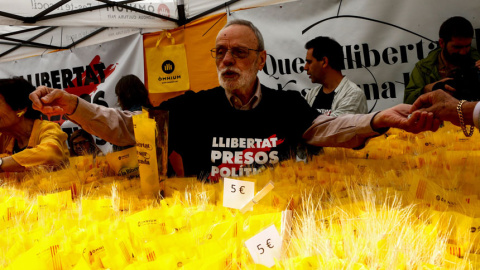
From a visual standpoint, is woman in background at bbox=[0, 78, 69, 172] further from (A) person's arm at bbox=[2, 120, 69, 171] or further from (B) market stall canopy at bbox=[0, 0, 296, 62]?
(B) market stall canopy at bbox=[0, 0, 296, 62]

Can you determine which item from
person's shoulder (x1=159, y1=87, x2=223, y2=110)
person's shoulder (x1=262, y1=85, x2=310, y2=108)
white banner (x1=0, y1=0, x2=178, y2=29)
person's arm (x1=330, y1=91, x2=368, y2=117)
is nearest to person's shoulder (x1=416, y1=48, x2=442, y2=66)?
person's arm (x1=330, y1=91, x2=368, y2=117)

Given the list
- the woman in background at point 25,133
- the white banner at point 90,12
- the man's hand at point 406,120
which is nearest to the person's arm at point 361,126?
the man's hand at point 406,120

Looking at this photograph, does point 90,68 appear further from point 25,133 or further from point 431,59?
point 431,59

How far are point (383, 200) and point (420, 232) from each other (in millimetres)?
202

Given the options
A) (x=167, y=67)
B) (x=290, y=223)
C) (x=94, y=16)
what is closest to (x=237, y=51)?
(x=290, y=223)

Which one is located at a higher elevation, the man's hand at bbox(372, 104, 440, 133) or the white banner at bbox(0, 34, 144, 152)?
the white banner at bbox(0, 34, 144, 152)

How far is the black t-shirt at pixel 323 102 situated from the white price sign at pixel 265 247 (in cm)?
249

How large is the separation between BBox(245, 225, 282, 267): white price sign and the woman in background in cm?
173

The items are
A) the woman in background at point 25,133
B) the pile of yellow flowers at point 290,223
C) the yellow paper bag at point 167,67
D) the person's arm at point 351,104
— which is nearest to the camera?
the pile of yellow flowers at point 290,223

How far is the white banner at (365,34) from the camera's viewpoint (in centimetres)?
321

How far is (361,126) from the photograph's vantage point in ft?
4.92

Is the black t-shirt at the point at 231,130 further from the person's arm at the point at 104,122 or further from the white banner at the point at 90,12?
the white banner at the point at 90,12

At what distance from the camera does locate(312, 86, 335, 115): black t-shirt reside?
315 centimetres

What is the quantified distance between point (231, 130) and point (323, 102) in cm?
163
